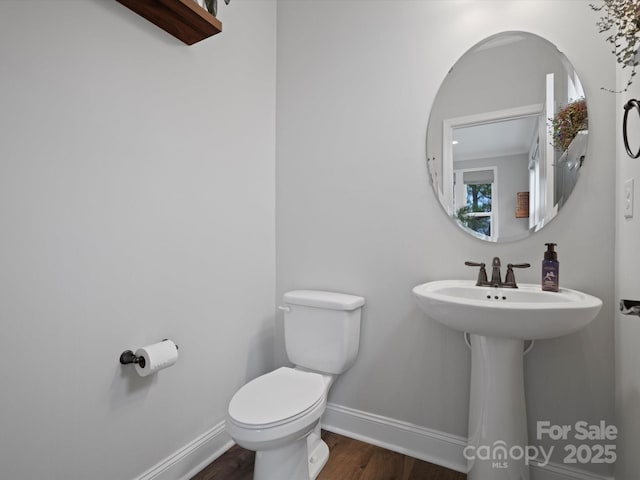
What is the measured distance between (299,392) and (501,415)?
0.78 metres

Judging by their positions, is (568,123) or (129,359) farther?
(568,123)

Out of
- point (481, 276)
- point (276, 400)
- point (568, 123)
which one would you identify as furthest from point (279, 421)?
point (568, 123)

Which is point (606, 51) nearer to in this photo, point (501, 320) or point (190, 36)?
point (501, 320)

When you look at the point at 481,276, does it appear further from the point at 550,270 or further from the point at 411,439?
the point at 411,439

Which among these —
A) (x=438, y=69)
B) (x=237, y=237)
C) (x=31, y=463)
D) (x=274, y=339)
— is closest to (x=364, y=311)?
(x=274, y=339)

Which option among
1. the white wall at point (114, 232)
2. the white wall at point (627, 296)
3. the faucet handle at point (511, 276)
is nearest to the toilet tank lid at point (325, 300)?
the white wall at point (114, 232)

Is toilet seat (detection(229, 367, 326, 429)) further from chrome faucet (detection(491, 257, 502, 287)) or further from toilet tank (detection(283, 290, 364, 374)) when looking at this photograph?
chrome faucet (detection(491, 257, 502, 287))

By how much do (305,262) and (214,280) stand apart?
547 millimetres

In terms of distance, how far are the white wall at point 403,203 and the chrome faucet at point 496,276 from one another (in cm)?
8

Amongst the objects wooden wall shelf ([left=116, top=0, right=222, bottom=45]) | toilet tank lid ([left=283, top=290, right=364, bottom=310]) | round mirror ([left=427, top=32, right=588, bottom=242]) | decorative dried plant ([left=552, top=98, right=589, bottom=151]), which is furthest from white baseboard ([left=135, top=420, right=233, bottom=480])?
decorative dried plant ([left=552, top=98, right=589, bottom=151])

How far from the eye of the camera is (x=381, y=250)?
175 cm

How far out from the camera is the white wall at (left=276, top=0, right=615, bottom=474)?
134 cm

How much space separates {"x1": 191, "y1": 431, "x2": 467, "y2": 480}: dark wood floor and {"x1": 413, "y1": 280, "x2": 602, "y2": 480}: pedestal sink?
247 millimetres

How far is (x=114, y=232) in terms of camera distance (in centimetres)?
123
